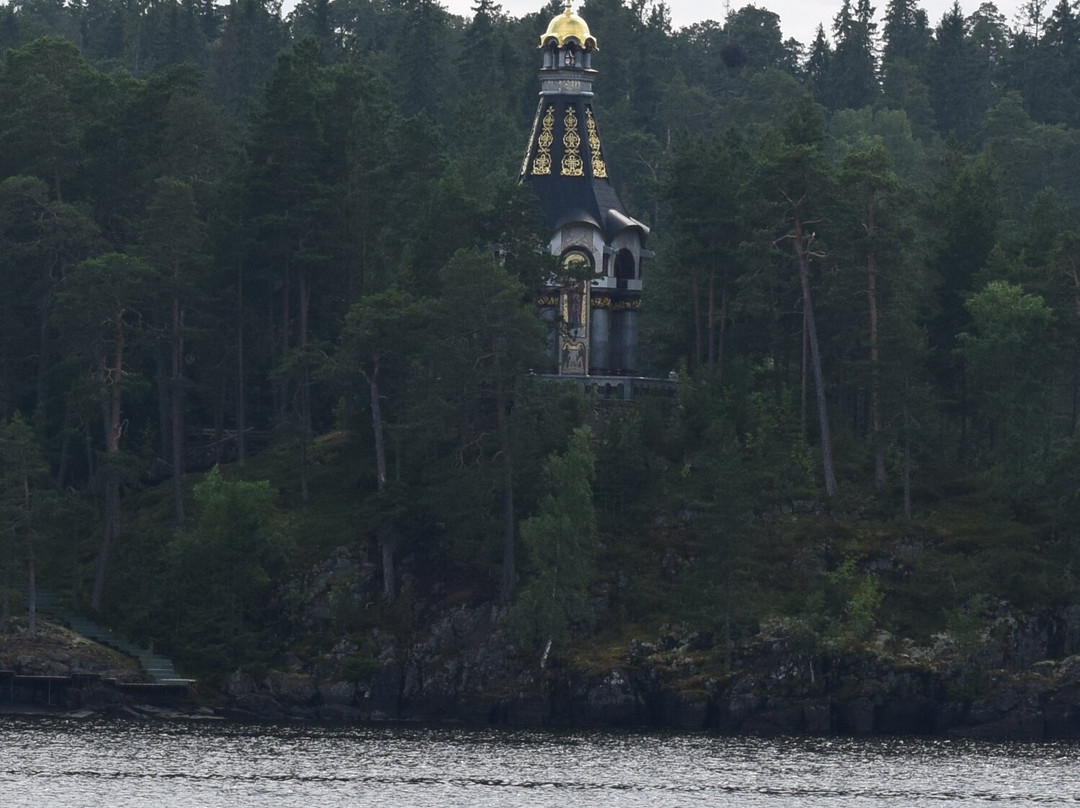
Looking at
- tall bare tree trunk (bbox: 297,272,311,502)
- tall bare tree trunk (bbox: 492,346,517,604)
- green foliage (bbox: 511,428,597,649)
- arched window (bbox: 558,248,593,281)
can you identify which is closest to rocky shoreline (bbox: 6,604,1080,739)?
tall bare tree trunk (bbox: 492,346,517,604)

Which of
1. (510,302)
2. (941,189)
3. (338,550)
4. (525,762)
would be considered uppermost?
(941,189)

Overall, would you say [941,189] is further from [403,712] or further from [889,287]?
[403,712]

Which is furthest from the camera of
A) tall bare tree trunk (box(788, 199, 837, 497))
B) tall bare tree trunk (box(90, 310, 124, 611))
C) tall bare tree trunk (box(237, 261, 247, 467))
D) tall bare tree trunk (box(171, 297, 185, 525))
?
tall bare tree trunk (box(237, 261, 247, 467))

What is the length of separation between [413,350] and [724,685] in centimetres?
1823

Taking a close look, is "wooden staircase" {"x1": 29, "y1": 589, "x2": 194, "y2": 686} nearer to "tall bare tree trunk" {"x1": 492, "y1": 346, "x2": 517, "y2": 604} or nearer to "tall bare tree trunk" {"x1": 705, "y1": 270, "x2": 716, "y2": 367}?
"tall bare tree trunk" {"x1": 492, "y1": 346, "x2": 517, "y2": 604}

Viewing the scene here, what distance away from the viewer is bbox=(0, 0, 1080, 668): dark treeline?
87.2 metres

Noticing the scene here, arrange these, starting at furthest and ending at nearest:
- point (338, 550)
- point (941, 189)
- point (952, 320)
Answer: point (941, 189), point (952, 320), point (338, 550)

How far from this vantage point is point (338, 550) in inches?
3501

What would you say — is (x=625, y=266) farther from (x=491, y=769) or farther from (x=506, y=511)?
(x=491, y=769)

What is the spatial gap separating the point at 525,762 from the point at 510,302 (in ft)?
67.0

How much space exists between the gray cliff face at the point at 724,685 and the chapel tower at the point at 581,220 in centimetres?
1713

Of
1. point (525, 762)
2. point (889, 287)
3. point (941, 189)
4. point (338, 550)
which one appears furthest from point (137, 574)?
point (941, 189)

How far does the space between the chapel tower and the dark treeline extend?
1.95m

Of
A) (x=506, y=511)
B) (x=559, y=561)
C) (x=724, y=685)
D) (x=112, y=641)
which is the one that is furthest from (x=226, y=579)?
(x=724, y=685)
